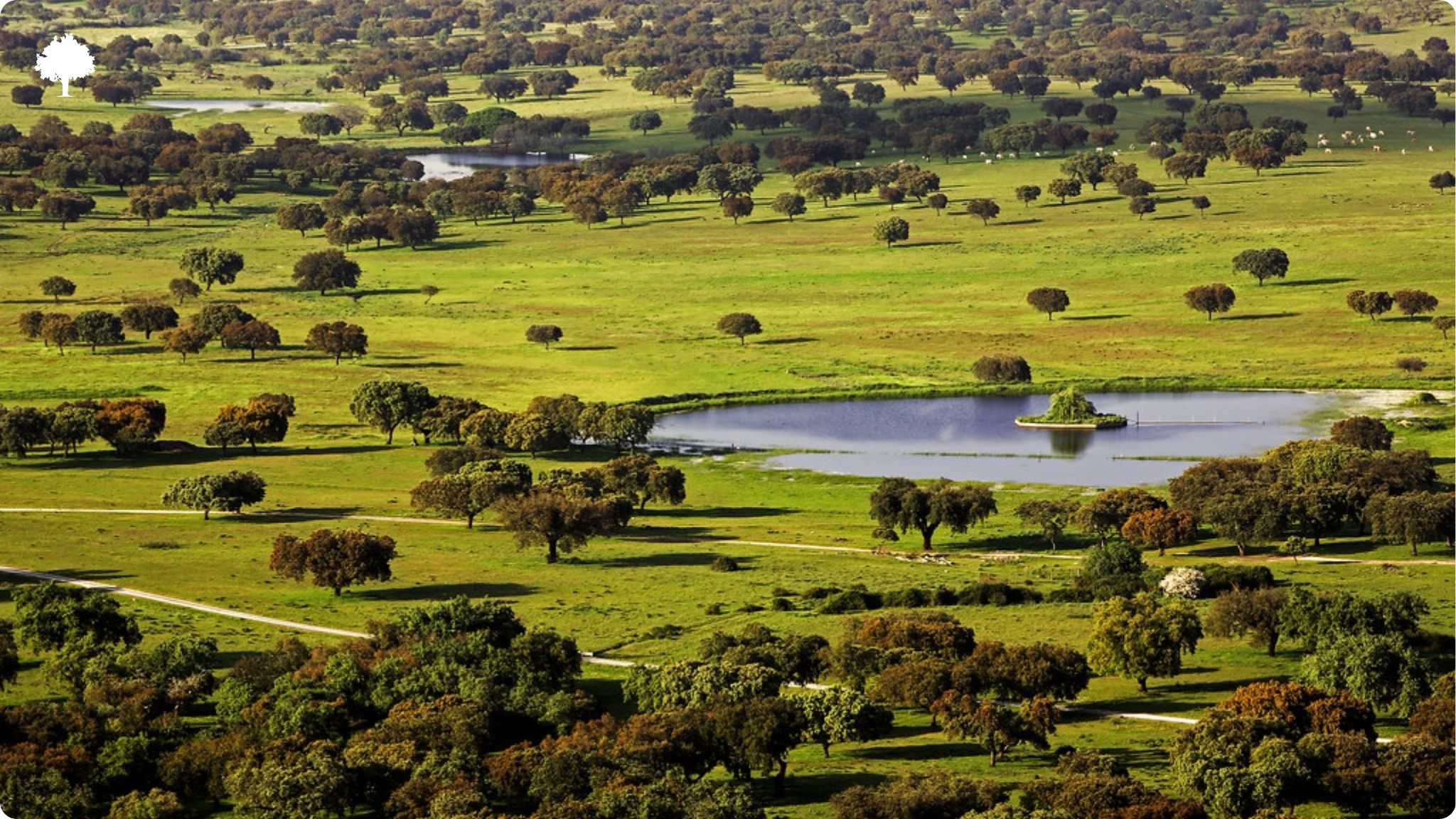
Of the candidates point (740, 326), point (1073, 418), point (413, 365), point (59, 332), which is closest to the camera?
point (1073, 418)

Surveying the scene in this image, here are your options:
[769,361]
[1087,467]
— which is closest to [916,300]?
[769,361]

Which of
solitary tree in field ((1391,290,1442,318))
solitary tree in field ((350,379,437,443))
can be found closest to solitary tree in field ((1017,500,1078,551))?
solitary tree in field ((350,379,437,443))

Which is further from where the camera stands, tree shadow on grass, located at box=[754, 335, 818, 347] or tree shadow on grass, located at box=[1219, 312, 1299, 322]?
tree shadow on grass, located at box=[1219, 312, 1299, 322]

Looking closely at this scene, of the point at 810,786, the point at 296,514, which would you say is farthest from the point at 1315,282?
the point at 810,786

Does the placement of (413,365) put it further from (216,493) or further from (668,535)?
(668,535)

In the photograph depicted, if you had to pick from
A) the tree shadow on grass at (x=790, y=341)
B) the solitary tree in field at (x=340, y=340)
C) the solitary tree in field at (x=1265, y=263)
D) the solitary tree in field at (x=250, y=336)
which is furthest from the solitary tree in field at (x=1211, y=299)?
the solitary tree in field at (x=250, y=336)

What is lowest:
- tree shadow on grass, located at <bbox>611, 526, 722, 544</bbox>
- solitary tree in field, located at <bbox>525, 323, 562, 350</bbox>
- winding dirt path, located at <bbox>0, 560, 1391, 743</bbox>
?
winding dirt path, located at <bbox>0, 560, 1391, 743</bbox>

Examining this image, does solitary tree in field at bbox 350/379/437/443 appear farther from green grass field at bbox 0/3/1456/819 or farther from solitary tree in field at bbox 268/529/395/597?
Result: solitary tree in field at bbox 268/529/395/597

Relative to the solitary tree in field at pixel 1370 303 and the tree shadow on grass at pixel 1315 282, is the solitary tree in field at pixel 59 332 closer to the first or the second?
the tree shadow on grass at pixel 1315 282
